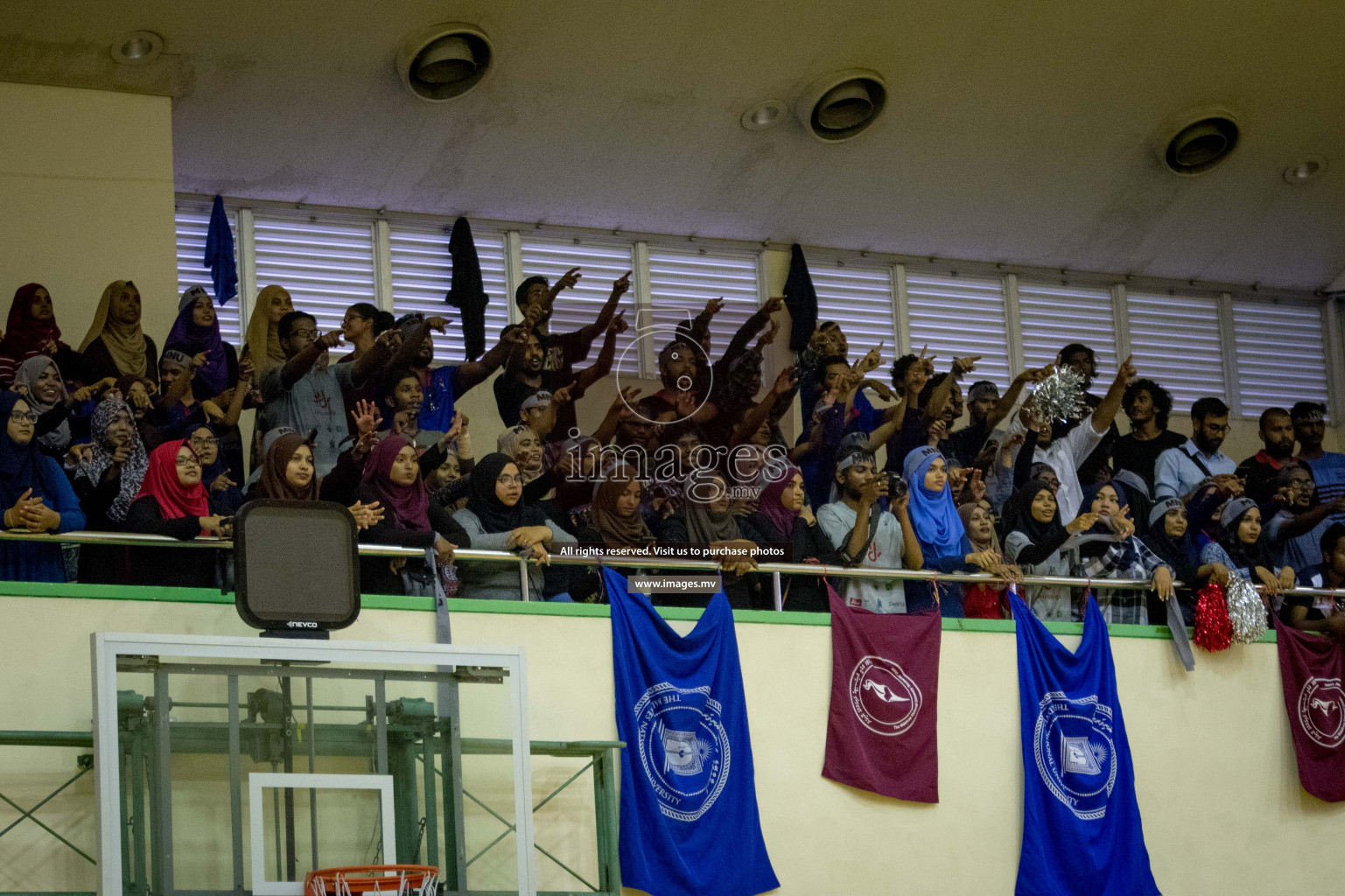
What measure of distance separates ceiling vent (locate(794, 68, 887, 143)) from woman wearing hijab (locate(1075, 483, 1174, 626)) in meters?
2.64

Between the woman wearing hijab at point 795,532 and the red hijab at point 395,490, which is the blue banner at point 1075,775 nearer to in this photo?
the woman wearing hijab at point 795,532

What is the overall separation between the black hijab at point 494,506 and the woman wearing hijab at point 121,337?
1587 millimetres

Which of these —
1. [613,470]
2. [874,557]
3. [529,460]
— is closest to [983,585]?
[874,557]

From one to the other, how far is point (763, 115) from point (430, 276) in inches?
83.4

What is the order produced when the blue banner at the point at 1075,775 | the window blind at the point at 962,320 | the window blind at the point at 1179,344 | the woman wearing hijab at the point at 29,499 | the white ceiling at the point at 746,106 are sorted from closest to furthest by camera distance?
the woman wearing hijab at the point at 29,499, the blue banner at the point at 1075,775, the white ceiling at the point at 746,106, the window blind at the point at 962,320, the window blind at the point at 1179,344

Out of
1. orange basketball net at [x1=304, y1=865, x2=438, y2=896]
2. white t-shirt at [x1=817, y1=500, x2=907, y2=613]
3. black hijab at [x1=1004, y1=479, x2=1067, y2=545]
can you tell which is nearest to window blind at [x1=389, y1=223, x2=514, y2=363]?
white t-shirt at [x1=817, y1=500, x2=907, y2=613]

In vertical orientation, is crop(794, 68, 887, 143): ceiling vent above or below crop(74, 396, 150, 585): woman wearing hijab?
above

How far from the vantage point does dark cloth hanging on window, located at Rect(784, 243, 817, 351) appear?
9.88 metres

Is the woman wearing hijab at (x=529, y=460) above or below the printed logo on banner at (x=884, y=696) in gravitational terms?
above

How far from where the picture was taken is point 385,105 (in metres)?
8.49

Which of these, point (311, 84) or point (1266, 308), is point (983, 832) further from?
point (1266, 308)

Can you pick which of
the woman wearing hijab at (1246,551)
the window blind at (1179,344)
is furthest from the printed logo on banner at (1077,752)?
the window blind at (1179,344)

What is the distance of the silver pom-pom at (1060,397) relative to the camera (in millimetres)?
8000

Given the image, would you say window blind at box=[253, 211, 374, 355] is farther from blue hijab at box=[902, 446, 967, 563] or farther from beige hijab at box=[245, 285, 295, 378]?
blue hijab at box=[902, 446, 967, 563]
